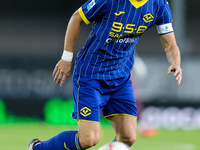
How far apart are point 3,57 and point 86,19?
18.3 feet

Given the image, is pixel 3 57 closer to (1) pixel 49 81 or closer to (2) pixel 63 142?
(1) pixel 49 81

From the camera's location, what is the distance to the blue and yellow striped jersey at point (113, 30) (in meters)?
4.80

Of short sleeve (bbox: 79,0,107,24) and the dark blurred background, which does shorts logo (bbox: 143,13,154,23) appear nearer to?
short sleeve (bbox: 79,0,107,24)

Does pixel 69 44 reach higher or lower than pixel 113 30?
lower

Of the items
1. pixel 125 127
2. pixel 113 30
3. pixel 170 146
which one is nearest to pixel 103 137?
pixel 170 146

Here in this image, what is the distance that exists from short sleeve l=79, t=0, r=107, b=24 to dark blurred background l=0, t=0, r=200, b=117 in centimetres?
521

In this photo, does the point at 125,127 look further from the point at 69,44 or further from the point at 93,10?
the point at 93,10

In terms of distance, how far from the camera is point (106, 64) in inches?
195

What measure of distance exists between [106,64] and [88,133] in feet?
2.17

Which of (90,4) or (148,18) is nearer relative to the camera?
(90,4)

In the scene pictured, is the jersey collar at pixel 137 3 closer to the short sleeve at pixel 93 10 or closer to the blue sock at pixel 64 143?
the short sleeve at pixel 93 10

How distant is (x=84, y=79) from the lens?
4.98 m

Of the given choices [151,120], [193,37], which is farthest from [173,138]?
[193,37]

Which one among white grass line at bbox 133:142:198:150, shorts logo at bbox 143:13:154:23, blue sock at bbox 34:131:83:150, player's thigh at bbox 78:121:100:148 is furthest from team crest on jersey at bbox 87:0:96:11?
white grass line at bbox 133:142:198:150
